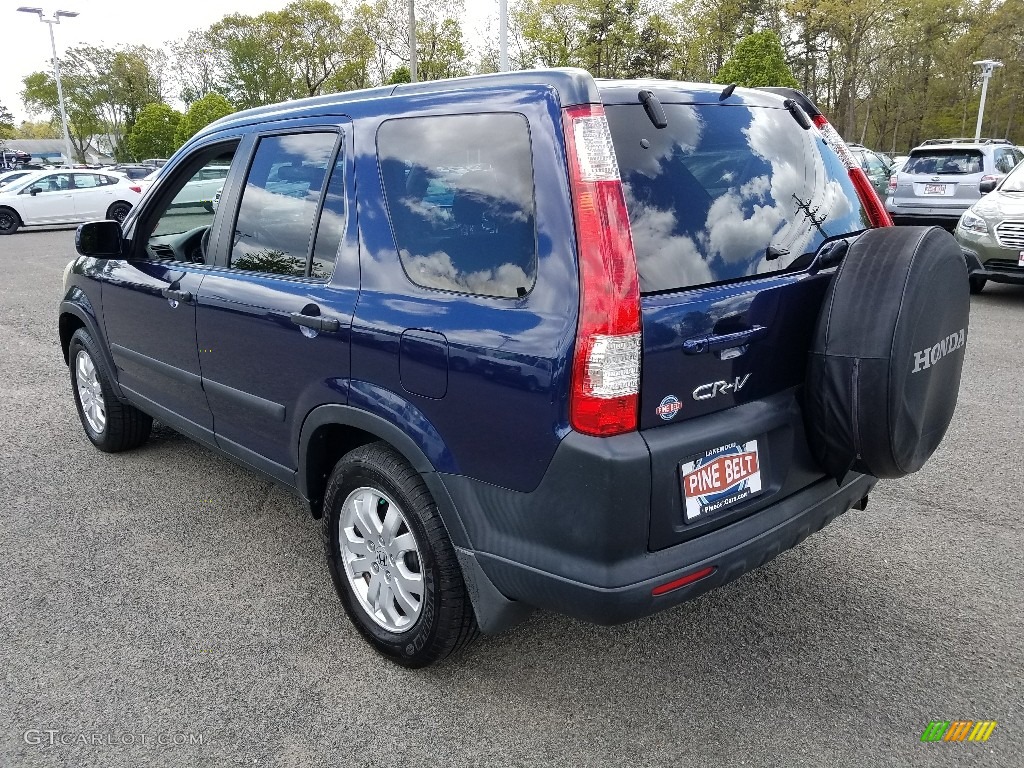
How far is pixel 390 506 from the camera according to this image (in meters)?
2.67

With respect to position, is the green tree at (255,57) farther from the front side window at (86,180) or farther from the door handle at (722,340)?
the door handle at (722,340)

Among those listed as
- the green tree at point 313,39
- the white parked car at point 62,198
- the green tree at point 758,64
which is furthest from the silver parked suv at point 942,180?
the green tree at point 313,39

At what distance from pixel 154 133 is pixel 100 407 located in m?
59.4

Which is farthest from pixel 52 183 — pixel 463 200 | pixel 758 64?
pixel 758 64

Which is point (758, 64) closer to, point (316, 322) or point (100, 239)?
point (100, 239)

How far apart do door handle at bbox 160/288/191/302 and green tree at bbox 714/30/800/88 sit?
29.6 metres

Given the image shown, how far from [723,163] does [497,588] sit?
1468 mm

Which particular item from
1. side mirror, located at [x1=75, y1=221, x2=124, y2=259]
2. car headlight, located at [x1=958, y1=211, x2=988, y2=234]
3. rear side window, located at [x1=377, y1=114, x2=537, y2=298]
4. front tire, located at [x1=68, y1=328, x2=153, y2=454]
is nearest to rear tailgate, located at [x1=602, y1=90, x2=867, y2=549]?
rear side window, located at [x1=377, y1=114, x2=537, y2=298]

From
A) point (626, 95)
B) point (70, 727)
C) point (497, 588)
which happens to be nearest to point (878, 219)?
point (626, 95)

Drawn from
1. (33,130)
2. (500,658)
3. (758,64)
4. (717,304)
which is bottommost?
(500,658)

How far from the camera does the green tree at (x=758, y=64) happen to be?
→ 29656 mm

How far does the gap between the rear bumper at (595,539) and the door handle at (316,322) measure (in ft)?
2.22

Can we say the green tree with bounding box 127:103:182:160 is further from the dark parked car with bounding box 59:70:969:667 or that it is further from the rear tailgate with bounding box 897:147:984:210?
the dark parked car with bounding box 59:70:969:667

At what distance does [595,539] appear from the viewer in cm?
207
